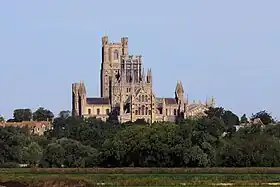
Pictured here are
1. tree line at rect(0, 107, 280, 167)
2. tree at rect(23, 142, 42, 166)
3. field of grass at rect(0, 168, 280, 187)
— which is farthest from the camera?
tree at rect(23, 142, 42, 166)

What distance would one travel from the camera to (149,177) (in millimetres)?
76688

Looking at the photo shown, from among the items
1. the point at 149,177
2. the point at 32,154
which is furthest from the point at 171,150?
the point at 32,154

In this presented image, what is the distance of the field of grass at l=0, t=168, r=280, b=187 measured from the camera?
6425 cm

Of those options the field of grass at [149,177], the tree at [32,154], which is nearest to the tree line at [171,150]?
the tree at [32,154]

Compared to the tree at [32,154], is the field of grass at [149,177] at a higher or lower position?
lower

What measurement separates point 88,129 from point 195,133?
6157cm

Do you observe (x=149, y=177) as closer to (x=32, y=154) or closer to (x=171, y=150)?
(x=171, y=150)

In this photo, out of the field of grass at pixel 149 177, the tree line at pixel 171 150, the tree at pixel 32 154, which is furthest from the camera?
the tree at pixel 32 154

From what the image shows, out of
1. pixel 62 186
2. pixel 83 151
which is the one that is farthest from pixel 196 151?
pixel 62 186

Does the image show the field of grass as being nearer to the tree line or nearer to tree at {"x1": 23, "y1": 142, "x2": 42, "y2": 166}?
the tree line

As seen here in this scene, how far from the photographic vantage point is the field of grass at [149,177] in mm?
64250

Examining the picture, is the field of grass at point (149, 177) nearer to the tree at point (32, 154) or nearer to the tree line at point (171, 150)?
the tree line at point (171, 150)

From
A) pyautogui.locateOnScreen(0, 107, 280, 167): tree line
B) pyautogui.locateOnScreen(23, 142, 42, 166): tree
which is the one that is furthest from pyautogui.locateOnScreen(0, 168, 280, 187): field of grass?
pyautogui.locateOnScreen(23, 142, 42, 166): tree

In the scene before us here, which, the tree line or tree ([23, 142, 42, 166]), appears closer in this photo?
the tree line
